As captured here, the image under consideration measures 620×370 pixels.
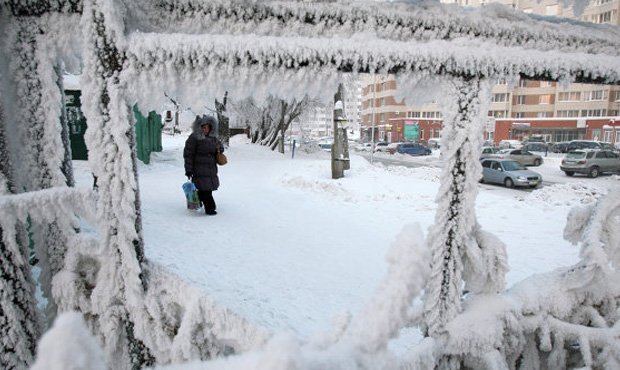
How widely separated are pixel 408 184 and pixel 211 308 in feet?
35.4

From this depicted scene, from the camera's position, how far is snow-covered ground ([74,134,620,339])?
3.92 metres

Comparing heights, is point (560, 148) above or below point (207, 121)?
below

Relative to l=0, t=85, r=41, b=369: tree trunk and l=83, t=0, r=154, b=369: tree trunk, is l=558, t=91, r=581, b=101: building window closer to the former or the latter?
l=83, t=0, r=154, b=369: tree trunk

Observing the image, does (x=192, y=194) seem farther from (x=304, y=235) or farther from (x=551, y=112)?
(x=551, y=112)

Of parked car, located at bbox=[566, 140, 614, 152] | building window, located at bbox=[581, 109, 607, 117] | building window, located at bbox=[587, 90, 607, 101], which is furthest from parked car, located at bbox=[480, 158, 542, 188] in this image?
building window, located at bbox=[587, 90, 607, 101]

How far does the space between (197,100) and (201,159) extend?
16.1ft

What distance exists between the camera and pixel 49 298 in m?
1.96

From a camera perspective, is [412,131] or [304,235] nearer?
[304,235]

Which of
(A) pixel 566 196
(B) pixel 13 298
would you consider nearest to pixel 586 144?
(A) pixel 566 196

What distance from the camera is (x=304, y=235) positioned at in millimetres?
6379

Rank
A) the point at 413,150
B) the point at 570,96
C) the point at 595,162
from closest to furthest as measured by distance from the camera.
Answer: the point at 595,162 → the point at 413,150 → the point at 570,96

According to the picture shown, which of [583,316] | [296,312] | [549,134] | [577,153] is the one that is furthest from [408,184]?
[549,134]

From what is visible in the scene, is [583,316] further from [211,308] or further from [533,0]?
[211,308]

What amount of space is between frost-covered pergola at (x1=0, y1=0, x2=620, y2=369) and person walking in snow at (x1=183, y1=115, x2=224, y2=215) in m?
4.38
